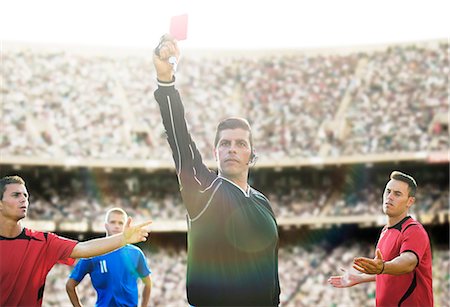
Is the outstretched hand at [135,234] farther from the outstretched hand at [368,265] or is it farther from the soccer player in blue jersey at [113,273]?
the soccer player in blue jersey at [113,273]

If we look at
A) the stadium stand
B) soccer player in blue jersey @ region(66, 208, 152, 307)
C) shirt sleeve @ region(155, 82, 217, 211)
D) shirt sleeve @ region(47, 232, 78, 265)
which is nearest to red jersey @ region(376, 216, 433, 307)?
shirt sleeve @ region(155, 82, 217, 211)

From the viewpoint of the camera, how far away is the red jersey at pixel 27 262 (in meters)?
6.09

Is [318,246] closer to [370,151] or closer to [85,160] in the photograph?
[370,151]

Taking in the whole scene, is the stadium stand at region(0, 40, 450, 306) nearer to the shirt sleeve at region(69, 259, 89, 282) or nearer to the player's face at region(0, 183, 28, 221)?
the shirt sleeve at region(69, 259, 89, 282)

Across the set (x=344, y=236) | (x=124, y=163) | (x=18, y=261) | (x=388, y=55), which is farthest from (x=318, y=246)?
(x=18, y=261)

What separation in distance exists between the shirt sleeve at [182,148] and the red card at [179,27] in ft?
1.01

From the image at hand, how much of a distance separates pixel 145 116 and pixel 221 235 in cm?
2860

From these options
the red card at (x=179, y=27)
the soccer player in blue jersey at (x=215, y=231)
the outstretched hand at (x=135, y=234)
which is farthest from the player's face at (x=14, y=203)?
the red card at (x=179, y=27)

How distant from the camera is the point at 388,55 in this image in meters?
36.2

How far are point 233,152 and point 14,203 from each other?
2333 mm

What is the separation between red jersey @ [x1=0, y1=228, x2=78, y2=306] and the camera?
6.09 metres

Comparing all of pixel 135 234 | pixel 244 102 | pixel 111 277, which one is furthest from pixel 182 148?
pixel 244 102


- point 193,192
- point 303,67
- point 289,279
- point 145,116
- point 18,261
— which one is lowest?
point 289,279

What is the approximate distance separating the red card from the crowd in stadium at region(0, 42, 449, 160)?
2470 cm
